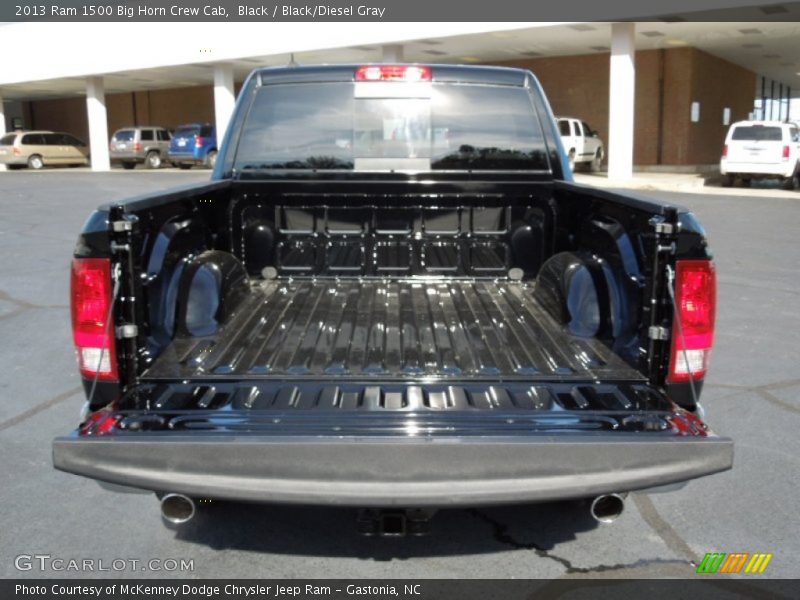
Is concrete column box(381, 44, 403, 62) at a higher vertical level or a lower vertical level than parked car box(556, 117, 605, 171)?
higher

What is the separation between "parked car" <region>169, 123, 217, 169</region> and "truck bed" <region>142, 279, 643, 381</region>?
2972cm

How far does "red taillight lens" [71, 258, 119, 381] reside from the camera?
2893mm

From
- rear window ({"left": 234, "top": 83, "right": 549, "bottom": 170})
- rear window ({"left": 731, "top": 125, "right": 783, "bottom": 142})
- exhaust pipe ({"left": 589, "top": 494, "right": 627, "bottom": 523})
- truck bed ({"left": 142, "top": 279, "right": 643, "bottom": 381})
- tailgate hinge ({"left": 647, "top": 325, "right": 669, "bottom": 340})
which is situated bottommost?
exhaust pipe ({"left": 589, "top": 494, "right": 627, "bottom": 523})

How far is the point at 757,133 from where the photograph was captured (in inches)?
895

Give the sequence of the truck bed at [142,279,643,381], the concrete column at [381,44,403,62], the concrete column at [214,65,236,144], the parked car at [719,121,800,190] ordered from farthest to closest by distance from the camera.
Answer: the concrete column at [214,65,236,144], the concrete column at [381,44,403,62], the parked car at [719,121,800,190], the truck bed at [142,279,643,381]

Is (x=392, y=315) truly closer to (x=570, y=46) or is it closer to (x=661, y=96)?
(x=570, y=46)

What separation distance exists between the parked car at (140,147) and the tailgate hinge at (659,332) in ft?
118

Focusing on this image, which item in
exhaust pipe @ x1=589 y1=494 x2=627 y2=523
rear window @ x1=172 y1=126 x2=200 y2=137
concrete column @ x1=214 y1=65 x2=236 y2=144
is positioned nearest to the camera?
exhaust pipe @ x1=589 y1=494 x2=627 y2=523

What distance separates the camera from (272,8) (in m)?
27.7

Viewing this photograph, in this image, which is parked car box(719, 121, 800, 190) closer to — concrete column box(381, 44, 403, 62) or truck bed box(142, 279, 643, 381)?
concrete column box(381, 44, 403, 62)

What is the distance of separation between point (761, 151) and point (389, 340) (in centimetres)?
2213

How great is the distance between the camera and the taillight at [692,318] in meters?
2.92

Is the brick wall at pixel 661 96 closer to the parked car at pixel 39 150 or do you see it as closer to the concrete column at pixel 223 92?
the concrete column at pixel 223 92

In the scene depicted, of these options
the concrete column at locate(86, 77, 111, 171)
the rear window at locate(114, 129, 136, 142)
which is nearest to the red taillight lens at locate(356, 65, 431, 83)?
the rear window at locate(114, 129, 136, 142)
